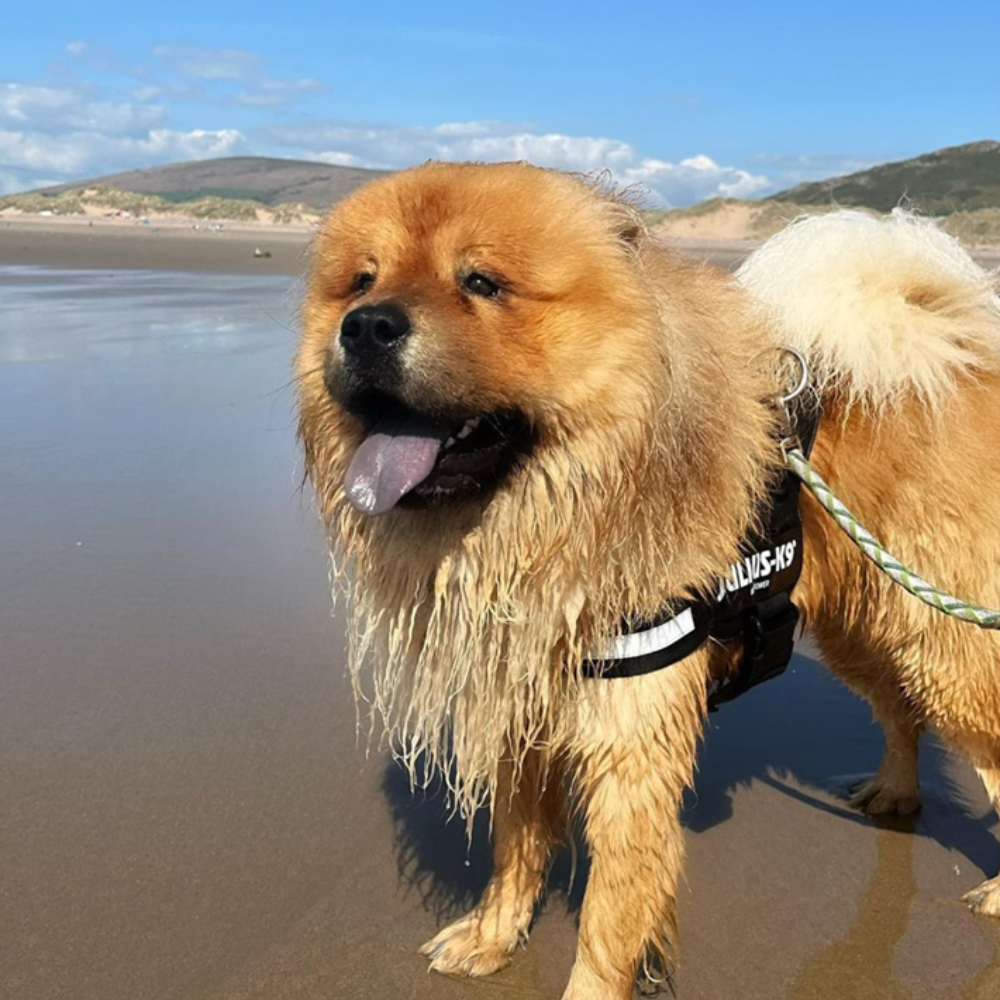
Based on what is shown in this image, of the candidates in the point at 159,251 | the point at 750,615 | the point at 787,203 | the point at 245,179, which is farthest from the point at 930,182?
the point at 245,179

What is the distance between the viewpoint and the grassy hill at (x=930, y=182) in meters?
54.8

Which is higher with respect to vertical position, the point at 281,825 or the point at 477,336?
the point at 477,336

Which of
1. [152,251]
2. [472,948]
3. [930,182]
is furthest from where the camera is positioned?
[930,182]

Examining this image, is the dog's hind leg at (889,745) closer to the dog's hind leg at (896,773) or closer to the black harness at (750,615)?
the dog's hind leg at (896,773)

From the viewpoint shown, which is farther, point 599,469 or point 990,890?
point 990,890

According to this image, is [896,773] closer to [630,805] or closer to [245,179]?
[630,805]

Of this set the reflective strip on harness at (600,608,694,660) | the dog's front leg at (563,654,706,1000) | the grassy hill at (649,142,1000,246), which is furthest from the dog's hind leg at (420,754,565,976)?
the grassy hill at (649,142,1000,246)

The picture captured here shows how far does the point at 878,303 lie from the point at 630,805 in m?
1.35

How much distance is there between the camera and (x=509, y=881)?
2617 millimetres

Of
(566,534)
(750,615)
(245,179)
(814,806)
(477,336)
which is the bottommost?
(245,179)

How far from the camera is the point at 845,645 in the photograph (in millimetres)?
2918

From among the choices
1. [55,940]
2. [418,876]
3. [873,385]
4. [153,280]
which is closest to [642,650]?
[873,385]

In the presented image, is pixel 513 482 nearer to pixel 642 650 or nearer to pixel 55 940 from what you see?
pixel 642 650

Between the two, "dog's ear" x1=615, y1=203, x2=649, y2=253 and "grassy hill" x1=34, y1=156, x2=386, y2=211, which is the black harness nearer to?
"dog's ear" x1=615, y1=203, x2=649, y2=253
